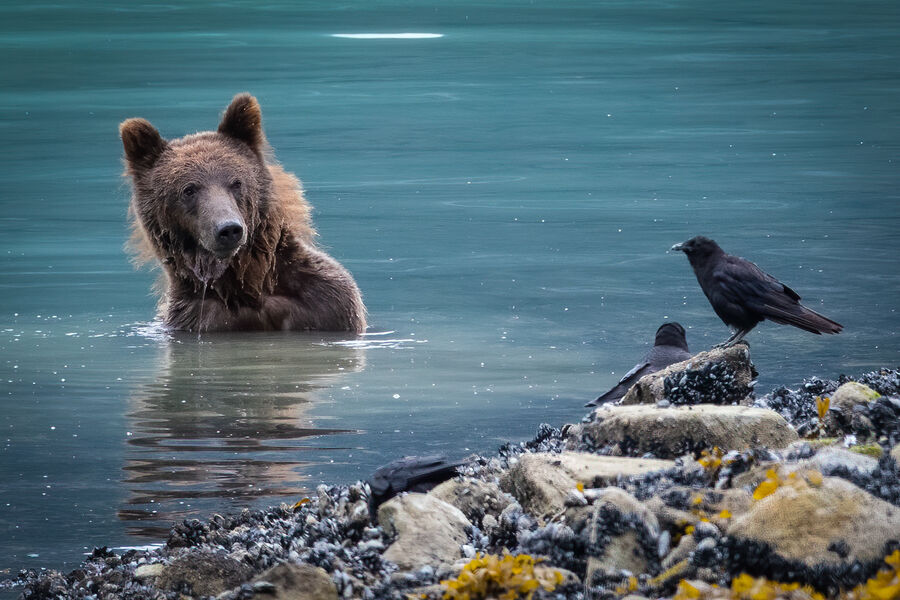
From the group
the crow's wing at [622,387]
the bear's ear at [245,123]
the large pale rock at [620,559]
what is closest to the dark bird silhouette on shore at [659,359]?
the crow's wing at [622,387]

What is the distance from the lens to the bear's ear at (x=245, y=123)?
456 inches

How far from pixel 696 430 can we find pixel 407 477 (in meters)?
1.20

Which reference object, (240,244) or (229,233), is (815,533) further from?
(240,244)

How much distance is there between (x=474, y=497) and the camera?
5.77m

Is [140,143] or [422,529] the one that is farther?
[140,143]

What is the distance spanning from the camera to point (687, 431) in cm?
598

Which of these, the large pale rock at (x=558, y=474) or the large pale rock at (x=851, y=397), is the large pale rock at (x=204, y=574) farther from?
the large pale rock at (x=851, y=397)

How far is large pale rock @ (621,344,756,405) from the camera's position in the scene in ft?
22.9

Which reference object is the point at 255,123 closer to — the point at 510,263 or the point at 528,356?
the point at 528,356

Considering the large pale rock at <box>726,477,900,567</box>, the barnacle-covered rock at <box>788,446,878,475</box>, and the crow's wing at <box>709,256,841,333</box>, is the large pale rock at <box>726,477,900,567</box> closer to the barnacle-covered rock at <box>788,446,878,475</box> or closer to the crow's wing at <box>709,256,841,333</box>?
the barnacle-covered rock at <box>788,446,878,475</box>

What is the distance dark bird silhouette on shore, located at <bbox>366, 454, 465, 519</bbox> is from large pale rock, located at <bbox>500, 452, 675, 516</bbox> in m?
0.38

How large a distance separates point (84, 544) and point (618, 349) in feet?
17.2

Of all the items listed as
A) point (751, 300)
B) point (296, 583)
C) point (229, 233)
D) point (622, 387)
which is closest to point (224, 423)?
point (622, 387)

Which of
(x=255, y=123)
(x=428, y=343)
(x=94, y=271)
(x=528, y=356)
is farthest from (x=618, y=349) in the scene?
(x=94, y=271)
